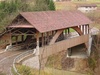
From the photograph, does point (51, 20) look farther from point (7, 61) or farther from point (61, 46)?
point (7, 61)

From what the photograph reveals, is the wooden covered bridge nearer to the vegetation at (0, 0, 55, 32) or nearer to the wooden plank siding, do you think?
the wooden plank siding

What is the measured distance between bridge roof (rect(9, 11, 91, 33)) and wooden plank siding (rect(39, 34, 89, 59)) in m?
1.66

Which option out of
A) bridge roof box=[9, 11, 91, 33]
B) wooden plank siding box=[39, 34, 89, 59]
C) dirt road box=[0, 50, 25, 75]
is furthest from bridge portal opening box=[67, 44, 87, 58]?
dirt road box=[0, 50, 25, 75]

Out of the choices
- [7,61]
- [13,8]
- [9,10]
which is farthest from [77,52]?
[7,61]

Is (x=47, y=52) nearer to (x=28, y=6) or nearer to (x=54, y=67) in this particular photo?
(x=54, y=67)

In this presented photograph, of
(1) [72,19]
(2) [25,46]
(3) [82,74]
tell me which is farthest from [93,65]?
(2) [25,46]

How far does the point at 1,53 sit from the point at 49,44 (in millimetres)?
4223

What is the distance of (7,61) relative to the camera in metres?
19.9

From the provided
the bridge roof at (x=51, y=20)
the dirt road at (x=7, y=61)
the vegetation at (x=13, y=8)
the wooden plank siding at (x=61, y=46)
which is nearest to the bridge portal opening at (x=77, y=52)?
the wooden plank siding at (x=61, y=46)

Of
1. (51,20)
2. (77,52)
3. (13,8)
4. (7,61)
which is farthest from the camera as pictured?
(77,52)

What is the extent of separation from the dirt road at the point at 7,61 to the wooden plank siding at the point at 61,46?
2.49m

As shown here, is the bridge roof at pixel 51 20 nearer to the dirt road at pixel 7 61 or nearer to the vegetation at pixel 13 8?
the dirt road at pixel 7 61

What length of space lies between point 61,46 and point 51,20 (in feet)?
9.59

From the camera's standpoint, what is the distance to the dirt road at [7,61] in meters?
17.5
